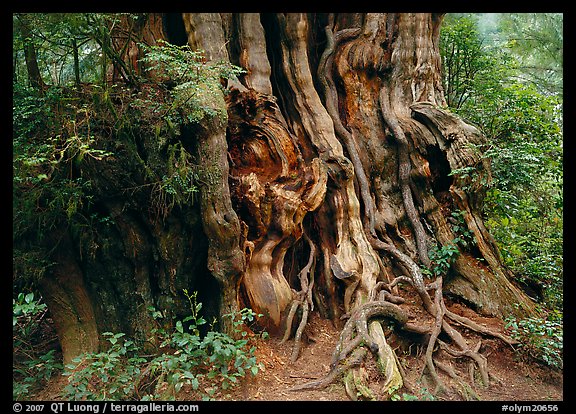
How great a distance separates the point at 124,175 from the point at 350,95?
13.0 ft

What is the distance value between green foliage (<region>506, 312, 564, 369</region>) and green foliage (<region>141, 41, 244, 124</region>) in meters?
4.00

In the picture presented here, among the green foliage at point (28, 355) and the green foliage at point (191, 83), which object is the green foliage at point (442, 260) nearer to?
the green foliage at point (191, 83)

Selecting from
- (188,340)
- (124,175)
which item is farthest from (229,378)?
(124,175)

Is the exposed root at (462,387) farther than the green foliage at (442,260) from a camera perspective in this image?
No

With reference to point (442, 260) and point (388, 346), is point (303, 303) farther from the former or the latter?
point (442, 260)

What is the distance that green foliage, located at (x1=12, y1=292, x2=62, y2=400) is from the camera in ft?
11.4

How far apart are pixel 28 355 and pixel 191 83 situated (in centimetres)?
319

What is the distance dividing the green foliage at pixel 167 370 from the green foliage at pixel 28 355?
Answer: 0.99 ft

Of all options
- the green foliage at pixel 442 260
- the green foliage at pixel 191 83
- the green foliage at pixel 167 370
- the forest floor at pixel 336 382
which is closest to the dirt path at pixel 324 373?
the forest floor at pixel 336 382

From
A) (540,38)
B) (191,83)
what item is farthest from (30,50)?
(540,38)

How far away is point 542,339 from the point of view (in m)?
4.29

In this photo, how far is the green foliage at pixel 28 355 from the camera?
347 cm

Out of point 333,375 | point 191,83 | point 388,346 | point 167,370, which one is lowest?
point 333,375

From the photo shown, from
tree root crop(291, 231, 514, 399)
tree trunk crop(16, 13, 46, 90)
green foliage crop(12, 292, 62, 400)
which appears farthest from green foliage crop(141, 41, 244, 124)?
tree root crop(291, 231, 514, 399)
